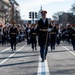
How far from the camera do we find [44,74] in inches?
530

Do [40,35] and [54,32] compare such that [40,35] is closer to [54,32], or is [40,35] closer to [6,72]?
[6,72]

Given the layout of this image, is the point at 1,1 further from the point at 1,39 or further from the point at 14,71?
the point at 14,71

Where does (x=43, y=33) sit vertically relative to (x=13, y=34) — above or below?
above

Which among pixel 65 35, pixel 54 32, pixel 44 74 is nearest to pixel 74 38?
pixel 54 32

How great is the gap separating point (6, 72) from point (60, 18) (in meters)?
155

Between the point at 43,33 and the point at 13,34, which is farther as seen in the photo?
the point at 13,34

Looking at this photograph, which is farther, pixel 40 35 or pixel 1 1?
pixel 1 1

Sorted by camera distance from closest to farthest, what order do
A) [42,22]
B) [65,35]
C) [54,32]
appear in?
[42,22] → [54,32] → [65,35]

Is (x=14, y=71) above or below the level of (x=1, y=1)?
below

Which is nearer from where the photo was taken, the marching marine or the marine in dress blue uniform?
the marine in dress blue uniform

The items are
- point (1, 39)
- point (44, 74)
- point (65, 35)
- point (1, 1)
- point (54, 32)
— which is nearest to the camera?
point (44, 74)

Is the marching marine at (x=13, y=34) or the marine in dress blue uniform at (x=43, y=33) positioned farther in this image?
the marching marine at (x=13, y=34)

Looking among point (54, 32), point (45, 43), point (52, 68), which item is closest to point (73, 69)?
point (52, 68)

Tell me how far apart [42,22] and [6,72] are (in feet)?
16.2
